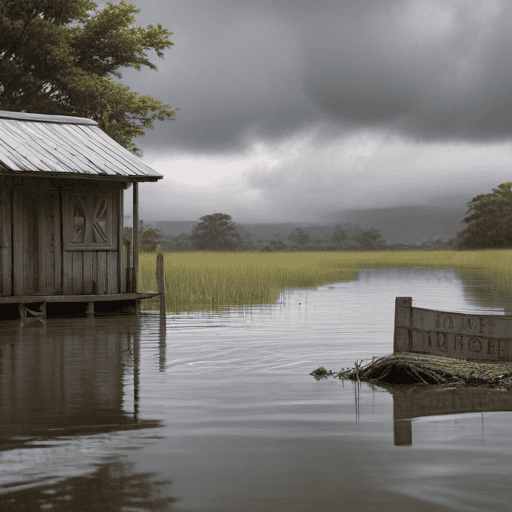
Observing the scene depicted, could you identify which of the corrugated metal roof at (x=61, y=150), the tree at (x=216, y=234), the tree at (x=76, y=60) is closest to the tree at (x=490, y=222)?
the tree at (x=216, y=234)

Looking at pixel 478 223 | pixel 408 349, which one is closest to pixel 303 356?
pixel 408 349

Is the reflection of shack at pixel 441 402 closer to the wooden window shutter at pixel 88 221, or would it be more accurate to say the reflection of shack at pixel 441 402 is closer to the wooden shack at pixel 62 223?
the wooden shack at pixel 62 223

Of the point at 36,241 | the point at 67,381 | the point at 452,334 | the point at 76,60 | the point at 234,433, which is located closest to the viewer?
the point at 234,433

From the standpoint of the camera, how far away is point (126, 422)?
23.1 feet

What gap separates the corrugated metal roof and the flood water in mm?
5498

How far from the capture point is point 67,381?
9.43 metres

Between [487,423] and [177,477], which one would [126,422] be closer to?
[177,477]

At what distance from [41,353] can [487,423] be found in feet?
25.0

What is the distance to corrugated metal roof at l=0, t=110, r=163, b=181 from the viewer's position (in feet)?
56.8

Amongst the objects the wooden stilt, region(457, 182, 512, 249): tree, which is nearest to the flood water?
the wooden stilt

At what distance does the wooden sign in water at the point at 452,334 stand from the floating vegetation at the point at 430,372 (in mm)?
171

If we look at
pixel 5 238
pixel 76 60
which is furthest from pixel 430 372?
pixel 76 60

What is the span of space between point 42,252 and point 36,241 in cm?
30

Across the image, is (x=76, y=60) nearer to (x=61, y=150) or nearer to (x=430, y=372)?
(x=61, y=150)
